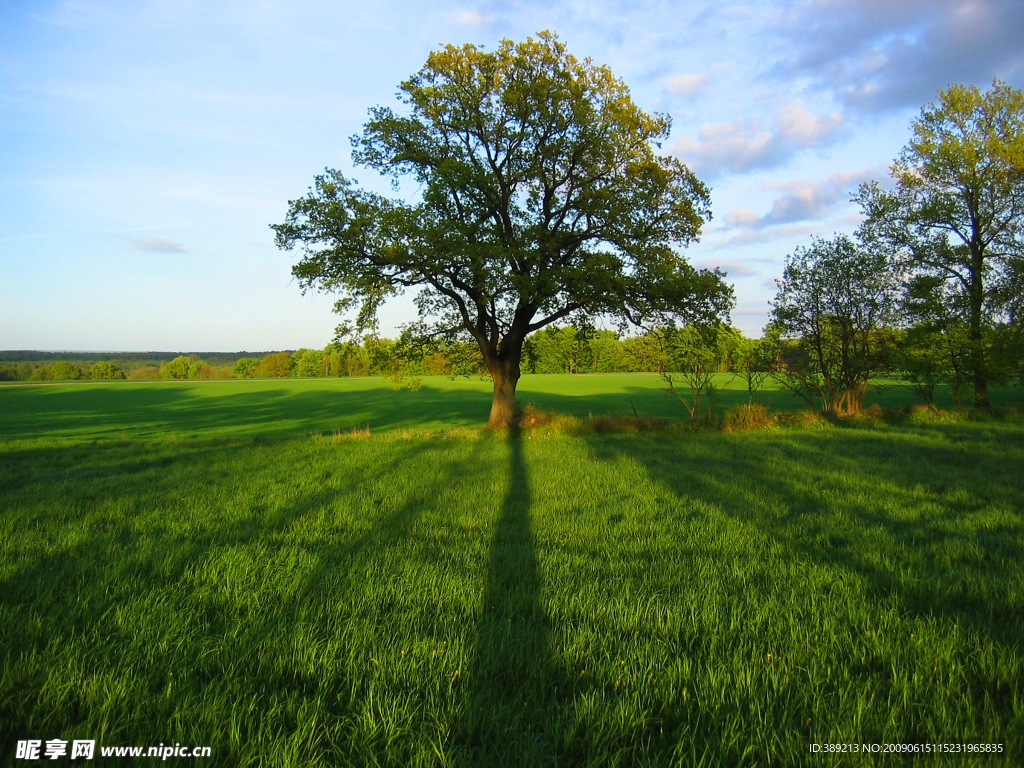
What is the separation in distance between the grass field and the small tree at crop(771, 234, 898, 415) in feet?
52.3

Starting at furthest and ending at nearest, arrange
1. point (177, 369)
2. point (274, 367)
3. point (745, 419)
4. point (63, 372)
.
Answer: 1. point (274, 367)
2. point (177, 369)
3. point (63, 372)
4. point (745, 419)

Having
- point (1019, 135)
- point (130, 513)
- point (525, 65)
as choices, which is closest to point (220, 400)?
point (525, 65)

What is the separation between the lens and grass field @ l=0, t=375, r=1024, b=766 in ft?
8.18

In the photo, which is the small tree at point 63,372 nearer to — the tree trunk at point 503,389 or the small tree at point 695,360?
the tree trunk at point 503,389

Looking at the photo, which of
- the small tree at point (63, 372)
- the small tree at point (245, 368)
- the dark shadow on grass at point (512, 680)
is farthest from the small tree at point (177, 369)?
the dark shadow on grass at point (512, 680)

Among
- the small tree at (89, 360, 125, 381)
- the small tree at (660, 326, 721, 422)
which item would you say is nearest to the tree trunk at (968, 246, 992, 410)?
the small tree at (660, 326, 721, 422)

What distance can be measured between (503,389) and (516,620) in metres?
17.1

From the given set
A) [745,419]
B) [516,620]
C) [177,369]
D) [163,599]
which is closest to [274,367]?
[177,369]

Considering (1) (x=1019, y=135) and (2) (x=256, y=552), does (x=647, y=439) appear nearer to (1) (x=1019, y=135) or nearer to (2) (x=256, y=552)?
(2) (x=256, y=552)

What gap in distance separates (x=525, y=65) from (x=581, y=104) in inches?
99.3

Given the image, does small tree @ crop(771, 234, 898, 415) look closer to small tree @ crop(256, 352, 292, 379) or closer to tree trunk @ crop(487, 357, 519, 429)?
tree trunk @ crop(487, 357, 519, 429)

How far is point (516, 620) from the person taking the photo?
3.79 meters

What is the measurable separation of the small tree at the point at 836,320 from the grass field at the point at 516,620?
1594 centimetres

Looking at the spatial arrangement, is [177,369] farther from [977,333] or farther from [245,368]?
[977,333]
